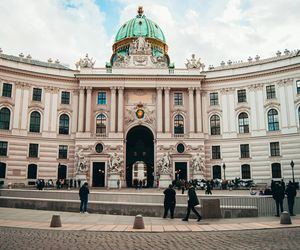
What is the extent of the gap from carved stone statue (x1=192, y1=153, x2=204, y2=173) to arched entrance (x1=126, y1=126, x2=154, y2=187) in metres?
8.07

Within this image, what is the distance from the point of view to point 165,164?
5159cm

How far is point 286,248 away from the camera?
35.4 feet

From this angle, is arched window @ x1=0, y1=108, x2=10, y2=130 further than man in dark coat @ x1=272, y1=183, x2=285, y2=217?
Yes

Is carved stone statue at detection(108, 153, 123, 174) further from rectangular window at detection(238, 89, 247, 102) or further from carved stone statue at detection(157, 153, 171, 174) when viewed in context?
rectangular window at detection(238, 89, 247, 102)

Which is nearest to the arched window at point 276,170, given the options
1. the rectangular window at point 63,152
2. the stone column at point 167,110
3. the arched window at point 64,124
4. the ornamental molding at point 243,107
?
the ornamental molding at point 243,107

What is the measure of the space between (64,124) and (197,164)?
24013mm

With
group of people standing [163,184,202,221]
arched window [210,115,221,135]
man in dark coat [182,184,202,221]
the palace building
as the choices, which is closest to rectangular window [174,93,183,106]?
the palace building

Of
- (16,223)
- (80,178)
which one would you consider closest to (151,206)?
(16,223)

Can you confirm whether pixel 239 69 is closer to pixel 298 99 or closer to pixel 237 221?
pixel 298 99

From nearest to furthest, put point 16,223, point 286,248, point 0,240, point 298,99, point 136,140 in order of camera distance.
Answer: point 286,248 < point 0,240 < point 16,223 < point 298,99 < point 136,140

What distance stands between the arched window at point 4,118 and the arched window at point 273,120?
42.9 m

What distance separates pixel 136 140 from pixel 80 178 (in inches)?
507

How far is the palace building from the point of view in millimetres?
51500

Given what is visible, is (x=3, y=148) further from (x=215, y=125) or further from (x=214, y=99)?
(x=214, y=99)
